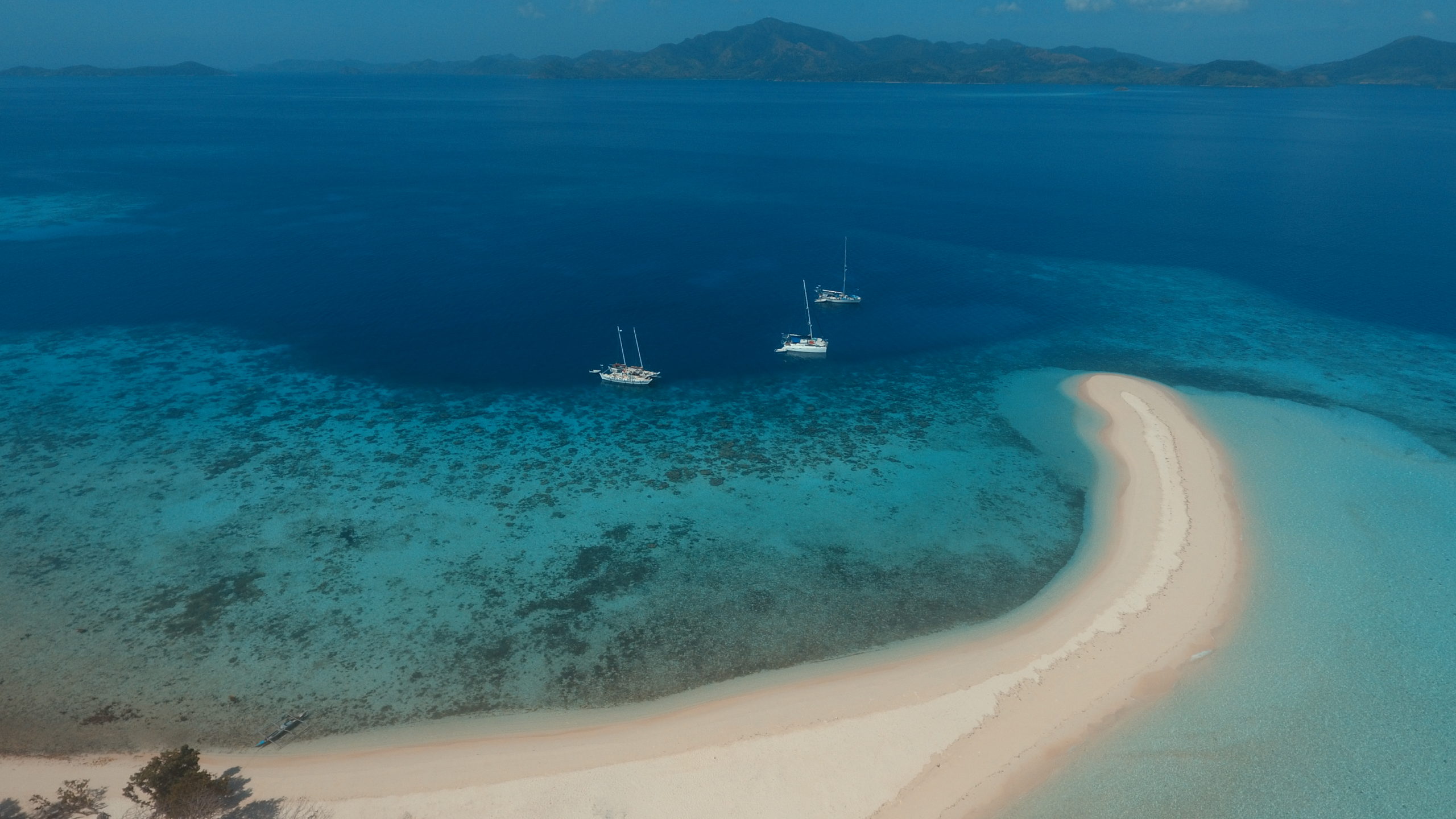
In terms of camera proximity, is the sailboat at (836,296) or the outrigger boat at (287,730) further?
the sailboat at (836,296)

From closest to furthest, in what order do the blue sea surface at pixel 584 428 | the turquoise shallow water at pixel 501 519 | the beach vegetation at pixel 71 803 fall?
the beach vegetation at pixel 71 803, the turquoise shallow water at pixel 501 519, the blue sea surface at pixel 584 428

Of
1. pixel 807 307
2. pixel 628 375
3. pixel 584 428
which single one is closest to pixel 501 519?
pixel 584 428

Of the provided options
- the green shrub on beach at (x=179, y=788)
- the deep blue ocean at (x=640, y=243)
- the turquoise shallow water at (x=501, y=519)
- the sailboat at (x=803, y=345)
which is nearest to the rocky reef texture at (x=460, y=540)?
the turquoise shallow water at (x=501, y=519)

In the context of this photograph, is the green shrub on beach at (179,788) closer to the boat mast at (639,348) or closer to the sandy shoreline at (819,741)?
the sandy shoreline at (819,741)

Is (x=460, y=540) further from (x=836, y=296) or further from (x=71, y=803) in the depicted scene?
(x=836, y=296)

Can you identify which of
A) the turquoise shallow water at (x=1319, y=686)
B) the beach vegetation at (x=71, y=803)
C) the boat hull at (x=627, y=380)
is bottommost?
the beach vegetation at (x=71, y=803)

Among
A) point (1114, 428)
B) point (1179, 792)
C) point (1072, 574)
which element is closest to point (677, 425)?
point (1072, 574)

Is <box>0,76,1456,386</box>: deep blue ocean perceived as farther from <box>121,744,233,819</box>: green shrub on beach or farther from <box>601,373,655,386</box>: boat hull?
<box>121,744,233,819</box>: green shrub on beach

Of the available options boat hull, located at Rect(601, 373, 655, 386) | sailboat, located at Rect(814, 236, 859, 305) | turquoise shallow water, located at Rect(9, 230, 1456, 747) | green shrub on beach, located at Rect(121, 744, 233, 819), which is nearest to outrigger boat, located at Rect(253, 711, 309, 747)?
turquoise shallow water, located at Rect(9, 230, 1456, 747)
